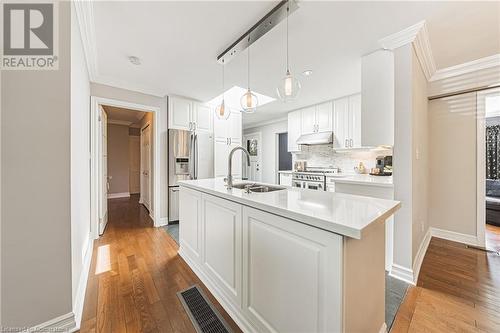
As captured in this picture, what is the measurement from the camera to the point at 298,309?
0.99 metres

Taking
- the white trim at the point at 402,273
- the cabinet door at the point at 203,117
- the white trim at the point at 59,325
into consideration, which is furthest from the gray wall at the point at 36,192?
the white trim at the point at 402,273

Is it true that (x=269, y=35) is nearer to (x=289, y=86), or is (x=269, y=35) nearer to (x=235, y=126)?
(x=289, y=86)

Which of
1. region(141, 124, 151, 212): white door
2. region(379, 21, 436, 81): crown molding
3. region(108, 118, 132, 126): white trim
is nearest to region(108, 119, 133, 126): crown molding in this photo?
region(108, 118, 132, 126): white trim

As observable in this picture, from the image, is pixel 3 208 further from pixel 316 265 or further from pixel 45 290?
pixel 316 265

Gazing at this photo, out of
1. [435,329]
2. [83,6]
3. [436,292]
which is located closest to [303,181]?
[436,292]

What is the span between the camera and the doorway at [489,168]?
8.60 feet

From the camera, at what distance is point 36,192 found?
3.96ft

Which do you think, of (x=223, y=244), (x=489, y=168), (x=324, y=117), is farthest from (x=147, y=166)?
(x=489, y=168)

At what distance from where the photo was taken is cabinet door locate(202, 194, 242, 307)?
4.63ft

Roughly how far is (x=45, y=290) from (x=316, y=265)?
1685 mm

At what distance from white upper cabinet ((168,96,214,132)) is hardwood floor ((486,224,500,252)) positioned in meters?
4.82

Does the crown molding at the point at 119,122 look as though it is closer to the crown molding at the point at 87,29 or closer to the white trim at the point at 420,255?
the crown molding at the point at 87,29

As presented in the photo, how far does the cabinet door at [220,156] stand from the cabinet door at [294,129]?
169 cm

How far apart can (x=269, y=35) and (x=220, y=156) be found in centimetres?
276
